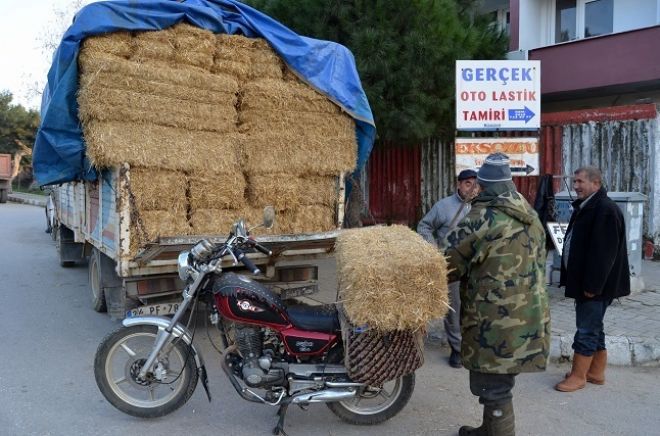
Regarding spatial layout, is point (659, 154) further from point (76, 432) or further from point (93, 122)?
point (76, 432)

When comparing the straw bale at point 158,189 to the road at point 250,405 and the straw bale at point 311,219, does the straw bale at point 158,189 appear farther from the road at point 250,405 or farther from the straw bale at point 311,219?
the road at point 250,405

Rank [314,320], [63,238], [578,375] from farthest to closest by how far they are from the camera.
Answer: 1. [63,238]
2. [578,375]
3. [314,320]

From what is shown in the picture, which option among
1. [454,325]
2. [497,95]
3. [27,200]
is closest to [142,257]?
[454,325]

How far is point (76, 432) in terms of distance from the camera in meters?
3.84

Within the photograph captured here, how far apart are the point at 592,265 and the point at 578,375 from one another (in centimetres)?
95

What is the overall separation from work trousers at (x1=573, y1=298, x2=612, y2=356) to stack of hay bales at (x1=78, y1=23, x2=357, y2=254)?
270 centimetres

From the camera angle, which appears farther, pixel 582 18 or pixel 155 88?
pixel 582 18

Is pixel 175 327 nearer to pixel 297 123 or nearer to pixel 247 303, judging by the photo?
pixel 247 303

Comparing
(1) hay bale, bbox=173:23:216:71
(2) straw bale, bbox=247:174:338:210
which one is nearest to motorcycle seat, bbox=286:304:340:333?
(2) straw bale, bbox=247:174:338:210

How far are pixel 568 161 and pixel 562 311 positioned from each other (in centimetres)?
467

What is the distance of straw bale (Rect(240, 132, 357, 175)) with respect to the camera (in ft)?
19.2

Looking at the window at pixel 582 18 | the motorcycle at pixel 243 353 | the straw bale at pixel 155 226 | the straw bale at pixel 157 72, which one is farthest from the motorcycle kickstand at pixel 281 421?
the window at pixel 582 18

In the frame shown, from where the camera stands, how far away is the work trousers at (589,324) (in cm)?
450

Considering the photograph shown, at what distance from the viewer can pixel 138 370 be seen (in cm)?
A: 396
